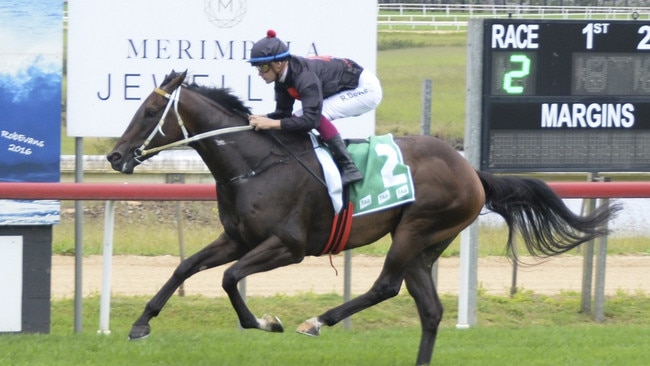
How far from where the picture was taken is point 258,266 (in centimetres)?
584

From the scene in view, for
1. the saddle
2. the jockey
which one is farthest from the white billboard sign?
the saddle

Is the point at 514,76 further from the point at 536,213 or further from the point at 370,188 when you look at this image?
the point at 370,188

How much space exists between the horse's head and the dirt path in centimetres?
Answer: 331

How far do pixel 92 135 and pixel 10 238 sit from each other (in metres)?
0.90

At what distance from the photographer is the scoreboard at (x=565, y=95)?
767cm

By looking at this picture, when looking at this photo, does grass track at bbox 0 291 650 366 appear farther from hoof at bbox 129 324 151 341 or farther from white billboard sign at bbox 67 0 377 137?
white billboard sign at bbox 67 0 377 137

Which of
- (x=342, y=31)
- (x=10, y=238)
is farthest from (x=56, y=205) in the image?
(x=342, y=31)

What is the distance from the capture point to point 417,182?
6.25 meters

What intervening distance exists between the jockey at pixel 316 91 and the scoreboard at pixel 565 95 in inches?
59.9

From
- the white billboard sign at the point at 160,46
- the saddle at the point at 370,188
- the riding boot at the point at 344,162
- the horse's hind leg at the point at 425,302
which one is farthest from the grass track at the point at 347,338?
the white billboard sign at the point at 160,46

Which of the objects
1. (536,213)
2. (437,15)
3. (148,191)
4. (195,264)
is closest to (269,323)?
(195,264)

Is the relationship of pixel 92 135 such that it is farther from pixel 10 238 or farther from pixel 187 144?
pixel 187 144

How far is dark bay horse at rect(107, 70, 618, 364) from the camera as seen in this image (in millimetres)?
5898

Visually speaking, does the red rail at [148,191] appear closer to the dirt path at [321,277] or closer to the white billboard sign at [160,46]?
the white billboard sign at [160,46]
